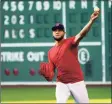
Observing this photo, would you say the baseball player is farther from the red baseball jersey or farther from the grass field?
the grass field

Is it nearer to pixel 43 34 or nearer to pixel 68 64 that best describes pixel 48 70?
pixel 68 64

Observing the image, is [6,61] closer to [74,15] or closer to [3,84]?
[3,84]

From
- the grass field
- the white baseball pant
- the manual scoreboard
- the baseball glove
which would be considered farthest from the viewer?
the manual scoreboard

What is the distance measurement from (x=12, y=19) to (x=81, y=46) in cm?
204

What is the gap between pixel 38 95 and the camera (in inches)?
502

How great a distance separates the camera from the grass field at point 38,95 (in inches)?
446

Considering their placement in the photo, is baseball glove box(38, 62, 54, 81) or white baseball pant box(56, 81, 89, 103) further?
baseball glove box(38, 62, 54, 81)

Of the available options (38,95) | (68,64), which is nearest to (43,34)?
(38,95)

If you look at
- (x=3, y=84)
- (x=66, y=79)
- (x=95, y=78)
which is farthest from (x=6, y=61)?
(x=66, y=79)

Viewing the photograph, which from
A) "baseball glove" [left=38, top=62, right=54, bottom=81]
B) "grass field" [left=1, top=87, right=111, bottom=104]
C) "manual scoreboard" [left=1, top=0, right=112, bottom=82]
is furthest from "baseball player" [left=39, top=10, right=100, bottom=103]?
"manual scoreboard" [left=1, top=0, right=112, bottom=82]

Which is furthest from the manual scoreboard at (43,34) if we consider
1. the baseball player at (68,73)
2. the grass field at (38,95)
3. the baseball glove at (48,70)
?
the baseball player at (68,73)

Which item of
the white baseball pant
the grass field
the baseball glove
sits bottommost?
the grass field

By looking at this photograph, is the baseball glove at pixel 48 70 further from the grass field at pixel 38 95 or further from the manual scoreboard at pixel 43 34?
the manual scoreboard at pixel 43 34

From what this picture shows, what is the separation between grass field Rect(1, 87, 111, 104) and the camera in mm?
11320
